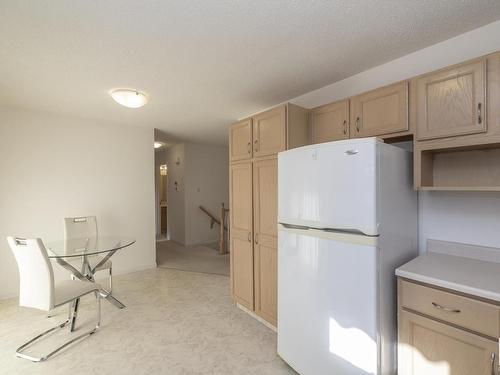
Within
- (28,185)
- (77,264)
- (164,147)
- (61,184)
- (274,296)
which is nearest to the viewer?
(274,296)

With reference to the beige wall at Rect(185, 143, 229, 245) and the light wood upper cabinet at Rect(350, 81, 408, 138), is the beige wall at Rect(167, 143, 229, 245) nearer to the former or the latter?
the beige wall at Rect(185, 143, 229, 245)

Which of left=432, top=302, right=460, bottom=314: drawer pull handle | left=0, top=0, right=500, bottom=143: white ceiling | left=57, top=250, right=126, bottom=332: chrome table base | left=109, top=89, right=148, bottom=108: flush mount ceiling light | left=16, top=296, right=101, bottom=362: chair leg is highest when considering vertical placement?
left=0, top=0, right=500, bottom=143: white ceiling

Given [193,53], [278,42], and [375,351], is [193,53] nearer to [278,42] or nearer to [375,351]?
[278,42]

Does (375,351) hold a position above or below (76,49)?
below

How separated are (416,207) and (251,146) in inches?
61.0

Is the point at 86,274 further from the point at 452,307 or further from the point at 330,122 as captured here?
the point at 452,307

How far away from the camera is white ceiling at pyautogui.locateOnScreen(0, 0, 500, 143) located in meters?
1.45

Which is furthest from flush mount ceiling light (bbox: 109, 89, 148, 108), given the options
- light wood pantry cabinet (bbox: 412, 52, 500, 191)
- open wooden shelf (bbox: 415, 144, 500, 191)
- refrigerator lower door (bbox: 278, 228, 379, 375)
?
open wooden shelf (bbox: 415, 144, 500, 191)

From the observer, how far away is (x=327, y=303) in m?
1.57

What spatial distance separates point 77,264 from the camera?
9.58ft

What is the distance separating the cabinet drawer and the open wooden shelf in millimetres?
621

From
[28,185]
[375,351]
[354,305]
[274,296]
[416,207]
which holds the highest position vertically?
[28,185]

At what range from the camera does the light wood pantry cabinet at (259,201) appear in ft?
7.59

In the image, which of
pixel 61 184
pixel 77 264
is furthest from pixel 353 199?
pixel 61 184
